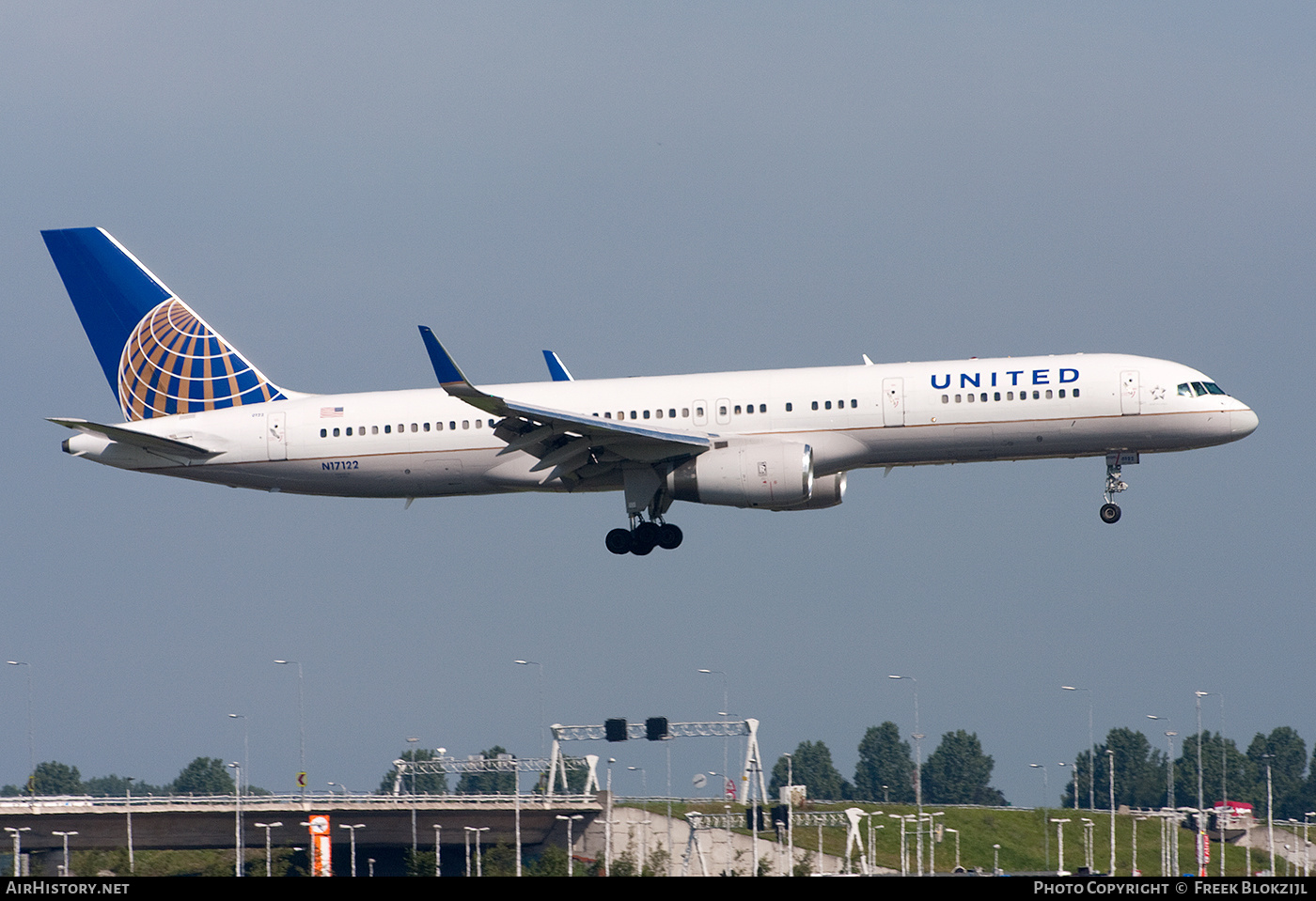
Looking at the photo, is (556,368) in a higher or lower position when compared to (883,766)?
higher

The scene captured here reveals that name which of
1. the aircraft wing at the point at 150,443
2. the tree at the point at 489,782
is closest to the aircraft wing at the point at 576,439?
the aircraft wing at the point at 150,443

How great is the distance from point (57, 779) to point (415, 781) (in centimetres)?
7559

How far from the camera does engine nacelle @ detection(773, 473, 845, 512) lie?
48844 millimetres

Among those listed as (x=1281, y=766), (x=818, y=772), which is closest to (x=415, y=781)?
(x=818, y=772)

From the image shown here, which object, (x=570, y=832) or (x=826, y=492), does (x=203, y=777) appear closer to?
(x=570, y=832)

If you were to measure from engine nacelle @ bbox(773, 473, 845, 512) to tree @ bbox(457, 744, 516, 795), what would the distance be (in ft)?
315

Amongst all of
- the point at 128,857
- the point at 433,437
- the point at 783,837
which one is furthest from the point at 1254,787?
the point at 433,437

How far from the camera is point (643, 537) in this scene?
4984cm

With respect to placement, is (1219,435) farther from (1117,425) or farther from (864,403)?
(864,403)

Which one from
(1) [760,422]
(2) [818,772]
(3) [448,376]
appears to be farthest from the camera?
(2) [818,772]
